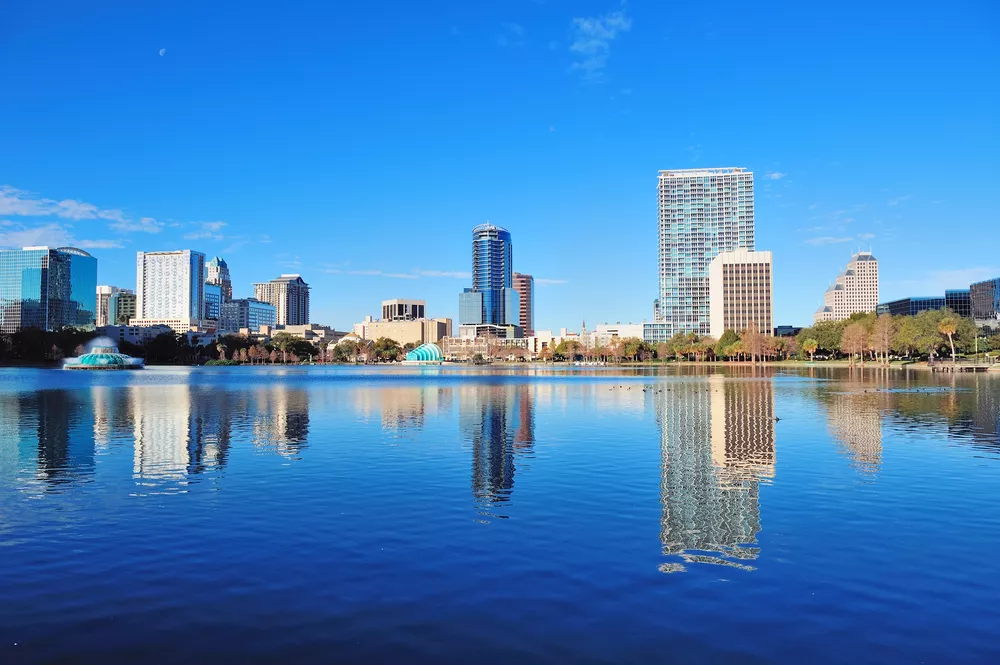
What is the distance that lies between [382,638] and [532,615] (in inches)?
102

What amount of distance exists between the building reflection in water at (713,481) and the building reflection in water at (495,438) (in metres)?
5.24

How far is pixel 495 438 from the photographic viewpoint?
35.3 meters

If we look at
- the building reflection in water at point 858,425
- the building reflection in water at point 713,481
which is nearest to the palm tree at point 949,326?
the building reflection in water at point 858,425

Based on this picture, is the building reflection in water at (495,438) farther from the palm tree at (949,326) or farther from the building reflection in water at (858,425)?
the palm tree at (949,326)

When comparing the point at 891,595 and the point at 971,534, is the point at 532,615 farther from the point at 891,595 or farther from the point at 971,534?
the point at 971,534

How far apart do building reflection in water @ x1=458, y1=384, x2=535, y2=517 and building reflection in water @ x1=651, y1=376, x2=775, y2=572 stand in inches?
206

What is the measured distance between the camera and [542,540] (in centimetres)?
1659

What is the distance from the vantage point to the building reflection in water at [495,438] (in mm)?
22370

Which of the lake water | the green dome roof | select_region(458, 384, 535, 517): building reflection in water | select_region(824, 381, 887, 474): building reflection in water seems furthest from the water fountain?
select_region(824, 381, 887, 474): building reflection in water

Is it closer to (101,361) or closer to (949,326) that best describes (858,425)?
(949,326)

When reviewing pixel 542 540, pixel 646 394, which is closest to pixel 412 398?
pixel 646 394

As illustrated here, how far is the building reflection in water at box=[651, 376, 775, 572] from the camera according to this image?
1609 centimetres

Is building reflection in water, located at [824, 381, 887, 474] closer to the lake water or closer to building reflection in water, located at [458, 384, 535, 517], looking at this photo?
the lake water

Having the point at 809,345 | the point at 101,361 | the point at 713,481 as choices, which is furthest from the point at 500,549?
the point at 809,345
